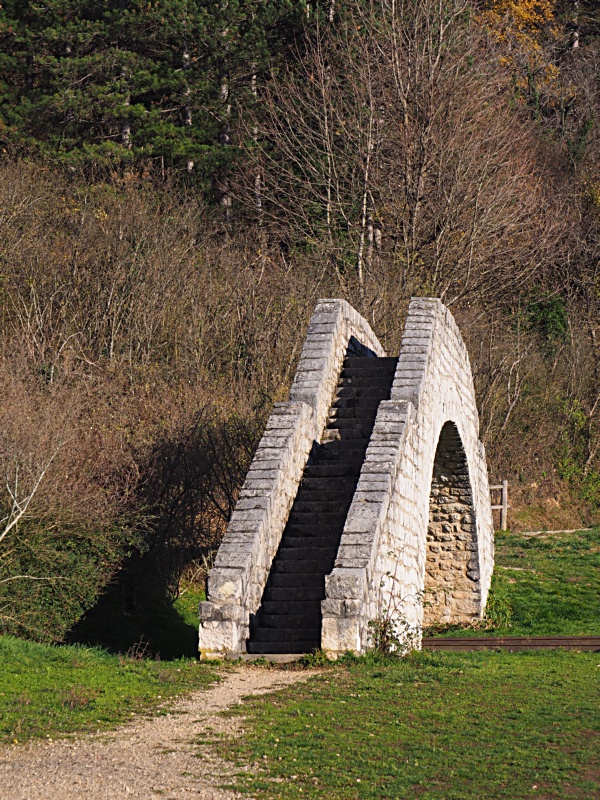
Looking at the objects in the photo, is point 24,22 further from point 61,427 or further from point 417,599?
point 417,599

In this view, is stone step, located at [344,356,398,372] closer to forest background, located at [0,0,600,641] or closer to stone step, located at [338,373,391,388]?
stone step, located at [338,373,391,388]

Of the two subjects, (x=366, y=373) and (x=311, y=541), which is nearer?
(x=311, y=541)

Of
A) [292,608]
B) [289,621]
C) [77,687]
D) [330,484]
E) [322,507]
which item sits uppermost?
[330,484]

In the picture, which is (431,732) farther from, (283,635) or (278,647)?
(283,635)

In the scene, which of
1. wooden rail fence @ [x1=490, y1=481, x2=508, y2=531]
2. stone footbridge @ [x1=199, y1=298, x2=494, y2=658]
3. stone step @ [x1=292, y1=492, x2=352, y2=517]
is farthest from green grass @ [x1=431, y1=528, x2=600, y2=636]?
stone step @ [x1=292, y1=492, x2=352, y2=517]

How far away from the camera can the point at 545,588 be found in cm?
1889

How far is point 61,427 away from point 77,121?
53.9 ft

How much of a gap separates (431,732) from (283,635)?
3262 millimetres

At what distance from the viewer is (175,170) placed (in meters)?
29.7

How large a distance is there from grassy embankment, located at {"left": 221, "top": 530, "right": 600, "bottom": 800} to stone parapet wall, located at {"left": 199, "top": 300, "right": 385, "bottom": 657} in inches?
47.8

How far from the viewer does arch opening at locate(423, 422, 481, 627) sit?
57.6ft

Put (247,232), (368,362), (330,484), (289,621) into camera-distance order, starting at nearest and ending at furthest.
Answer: (289,621), (330,484), (368,362), (247,232)

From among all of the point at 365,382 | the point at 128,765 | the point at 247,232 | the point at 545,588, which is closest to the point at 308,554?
the point at 365,382

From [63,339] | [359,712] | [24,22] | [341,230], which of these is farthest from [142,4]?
[359,712]
